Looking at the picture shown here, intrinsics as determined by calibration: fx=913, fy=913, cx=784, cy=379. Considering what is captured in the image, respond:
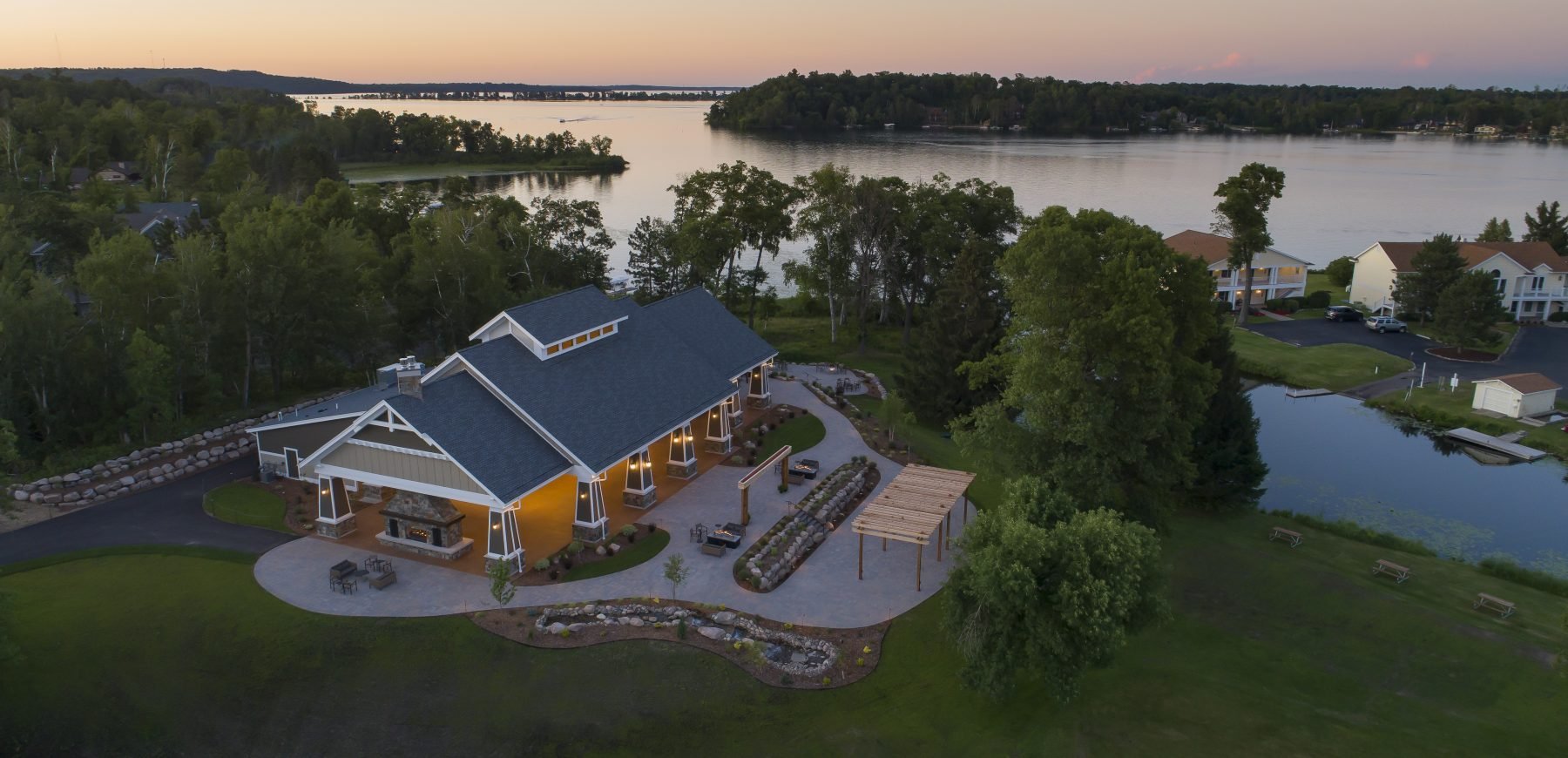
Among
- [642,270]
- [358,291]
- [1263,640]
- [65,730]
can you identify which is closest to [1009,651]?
[1263,640]

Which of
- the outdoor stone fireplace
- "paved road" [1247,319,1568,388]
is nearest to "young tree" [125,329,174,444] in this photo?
the outdoor stone fireplace

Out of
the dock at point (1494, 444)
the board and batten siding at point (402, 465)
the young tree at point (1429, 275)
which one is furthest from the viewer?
the young tree at point (1429, 275)

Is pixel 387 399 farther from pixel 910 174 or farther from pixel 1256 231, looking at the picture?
pixel 910 174

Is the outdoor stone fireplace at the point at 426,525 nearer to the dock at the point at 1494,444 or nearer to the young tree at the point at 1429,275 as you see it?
the dock at the point at 1494,444

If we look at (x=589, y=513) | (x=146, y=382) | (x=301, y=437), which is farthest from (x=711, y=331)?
(x=146, y=382)

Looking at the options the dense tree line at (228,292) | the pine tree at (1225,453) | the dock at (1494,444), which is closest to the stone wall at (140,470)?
the dense tree line at (228,292)

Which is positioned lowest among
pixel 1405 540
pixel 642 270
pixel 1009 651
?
pixel 1405 540
